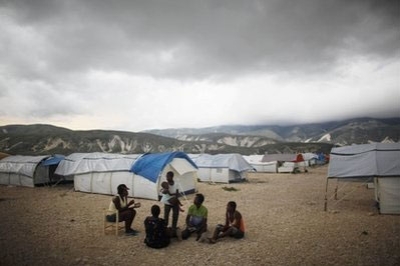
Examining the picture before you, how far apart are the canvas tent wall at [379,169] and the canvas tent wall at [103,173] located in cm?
1390

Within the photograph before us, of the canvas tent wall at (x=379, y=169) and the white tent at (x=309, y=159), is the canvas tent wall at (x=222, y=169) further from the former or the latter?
the white tent at (x=309, y=159)

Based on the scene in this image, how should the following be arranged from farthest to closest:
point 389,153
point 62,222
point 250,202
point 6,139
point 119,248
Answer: point 6,139
point 250,202
point 389,153
point 62,222
point 119,248

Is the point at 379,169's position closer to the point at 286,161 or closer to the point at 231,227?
the point at 231,227

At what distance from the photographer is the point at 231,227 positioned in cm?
966

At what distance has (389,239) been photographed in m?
9.18

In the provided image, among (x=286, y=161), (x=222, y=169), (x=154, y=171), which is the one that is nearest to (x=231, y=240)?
(x=154, y=171)

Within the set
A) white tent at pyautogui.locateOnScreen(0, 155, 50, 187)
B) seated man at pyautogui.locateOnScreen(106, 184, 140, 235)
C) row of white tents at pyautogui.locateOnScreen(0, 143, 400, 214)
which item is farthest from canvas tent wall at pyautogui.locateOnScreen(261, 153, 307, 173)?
seated man at pyautogui.locateOnScreen(106, 184, 140, 235)

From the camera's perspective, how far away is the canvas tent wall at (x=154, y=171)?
18.3 m

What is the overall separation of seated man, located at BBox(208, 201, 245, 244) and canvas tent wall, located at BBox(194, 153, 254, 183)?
20029 millimetres

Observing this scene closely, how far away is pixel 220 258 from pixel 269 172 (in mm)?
42269

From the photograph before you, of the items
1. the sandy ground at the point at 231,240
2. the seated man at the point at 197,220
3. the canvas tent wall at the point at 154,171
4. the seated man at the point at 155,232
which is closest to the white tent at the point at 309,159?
the canvas tent wall at the point at 154,171

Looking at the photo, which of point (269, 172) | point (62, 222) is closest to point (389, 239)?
point (62, 222)

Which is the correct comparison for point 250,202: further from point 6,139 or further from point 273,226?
point 6,139

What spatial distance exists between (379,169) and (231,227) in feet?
29.1
